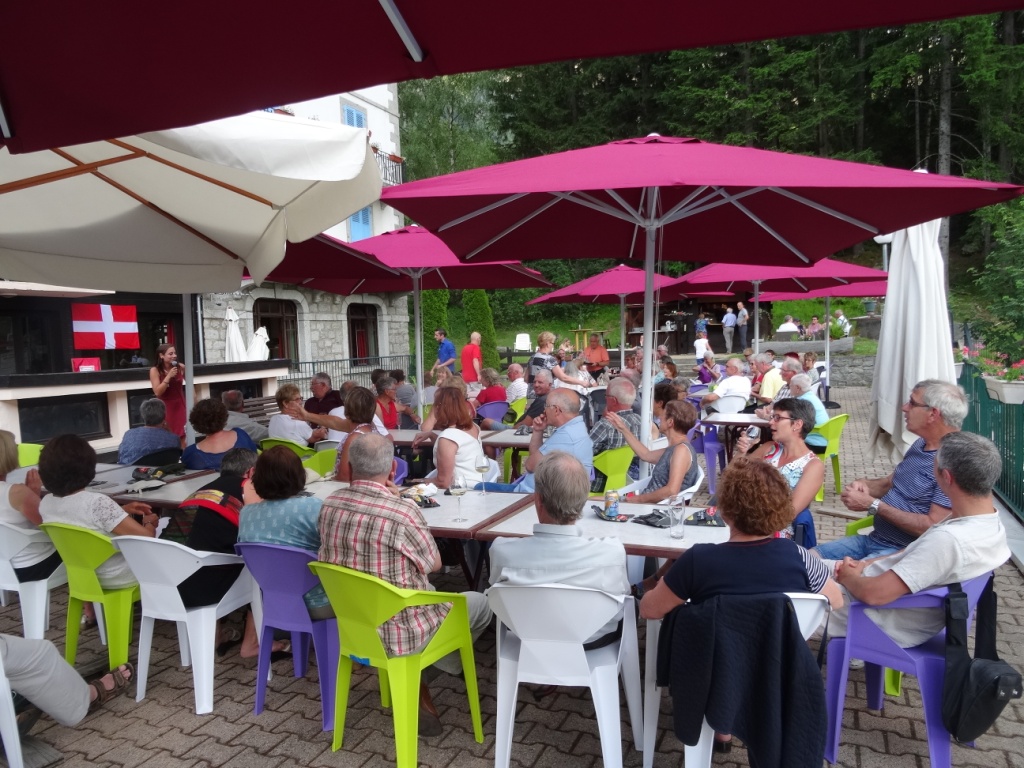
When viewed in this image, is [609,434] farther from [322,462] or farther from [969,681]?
[969,681]

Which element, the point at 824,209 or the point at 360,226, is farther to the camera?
the point at 360,226

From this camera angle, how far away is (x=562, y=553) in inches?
103

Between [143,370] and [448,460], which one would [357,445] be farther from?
[143,370]

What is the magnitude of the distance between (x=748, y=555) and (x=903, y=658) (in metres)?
0.88

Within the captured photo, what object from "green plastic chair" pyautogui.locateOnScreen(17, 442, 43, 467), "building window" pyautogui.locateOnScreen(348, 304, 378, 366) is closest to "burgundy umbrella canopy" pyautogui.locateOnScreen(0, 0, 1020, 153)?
"green plastic chair" pyautogui.locateOnScreen(17, 442, 43, 467)

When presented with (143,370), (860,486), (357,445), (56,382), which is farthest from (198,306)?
(860,486)

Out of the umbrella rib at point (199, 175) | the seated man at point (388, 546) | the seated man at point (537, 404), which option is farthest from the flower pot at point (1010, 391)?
the umbrella rib at point (199, 175)

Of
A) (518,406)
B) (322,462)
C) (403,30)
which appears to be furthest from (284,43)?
(518,406)

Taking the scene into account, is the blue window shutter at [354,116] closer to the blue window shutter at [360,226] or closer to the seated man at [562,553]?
the blue window shutter at [360,226]

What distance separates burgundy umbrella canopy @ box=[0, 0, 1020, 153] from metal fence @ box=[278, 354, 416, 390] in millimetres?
15051

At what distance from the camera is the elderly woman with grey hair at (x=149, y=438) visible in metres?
5.16

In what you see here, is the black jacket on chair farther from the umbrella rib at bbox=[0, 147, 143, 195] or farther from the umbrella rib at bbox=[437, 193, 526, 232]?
the umbrella rib at bbox=[0, 147, 143, 195]

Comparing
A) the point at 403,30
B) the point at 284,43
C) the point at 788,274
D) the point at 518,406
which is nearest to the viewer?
the point at 403,30

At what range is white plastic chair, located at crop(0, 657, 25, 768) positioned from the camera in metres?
2.71
